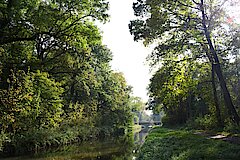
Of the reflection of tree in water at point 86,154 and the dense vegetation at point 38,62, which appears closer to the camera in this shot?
the reflection of tree in water at point 86,154

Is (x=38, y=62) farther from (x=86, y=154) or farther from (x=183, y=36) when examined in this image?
(x=183, y=36)

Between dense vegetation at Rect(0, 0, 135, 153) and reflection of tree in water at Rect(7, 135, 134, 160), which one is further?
dense vegetation at Rect(0, 0, 135, 153)

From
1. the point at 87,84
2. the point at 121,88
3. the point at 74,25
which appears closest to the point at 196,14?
the point at 74,25

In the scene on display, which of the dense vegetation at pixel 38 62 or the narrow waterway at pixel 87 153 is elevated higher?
the dense vegetation at pixel 38 62

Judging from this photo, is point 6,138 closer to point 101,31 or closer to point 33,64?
point 33,64

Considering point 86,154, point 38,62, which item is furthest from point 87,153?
point 38,62

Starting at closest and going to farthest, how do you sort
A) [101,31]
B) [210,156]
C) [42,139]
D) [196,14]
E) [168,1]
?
1. [210,156]
2. [168,1]
3. [196,14]
4. [101,31]
5. [42,139]

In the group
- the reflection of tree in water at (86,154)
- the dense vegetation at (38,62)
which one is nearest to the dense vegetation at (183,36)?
the dense vegetation at (38,62)

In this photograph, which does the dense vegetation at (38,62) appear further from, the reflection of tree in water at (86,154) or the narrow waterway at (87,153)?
the reflection of tree in water at (86,154)

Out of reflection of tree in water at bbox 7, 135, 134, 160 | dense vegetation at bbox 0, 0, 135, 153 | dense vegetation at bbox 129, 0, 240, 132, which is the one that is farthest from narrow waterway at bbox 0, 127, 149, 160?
dense vegetation at bbox 129, 0, 240, 132

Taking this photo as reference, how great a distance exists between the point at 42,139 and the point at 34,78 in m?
5.43

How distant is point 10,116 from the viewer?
60.8ft

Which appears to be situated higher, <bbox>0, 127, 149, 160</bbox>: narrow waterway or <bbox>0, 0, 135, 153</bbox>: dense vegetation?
<bbox>0, 0, 135, 153</bbox>: dense vegetation

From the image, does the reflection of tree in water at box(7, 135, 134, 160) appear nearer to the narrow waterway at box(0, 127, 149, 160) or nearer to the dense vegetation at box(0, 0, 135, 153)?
the narrow waterway at box(0, 127, 149, 160)
